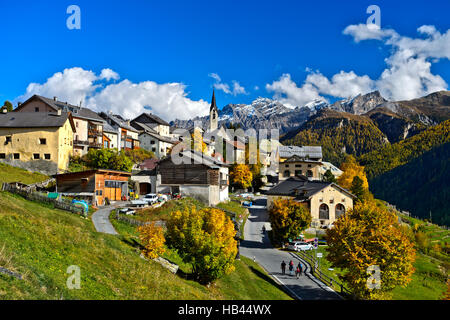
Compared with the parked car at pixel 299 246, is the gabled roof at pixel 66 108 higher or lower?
higher

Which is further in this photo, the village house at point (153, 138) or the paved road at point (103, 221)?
the village house at point (153, 138)

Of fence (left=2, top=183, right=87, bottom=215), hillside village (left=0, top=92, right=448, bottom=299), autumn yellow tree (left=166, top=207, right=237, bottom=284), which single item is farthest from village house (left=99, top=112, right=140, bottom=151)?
autumn yellow tree (left=166, top=207, right=237, bottom=284)

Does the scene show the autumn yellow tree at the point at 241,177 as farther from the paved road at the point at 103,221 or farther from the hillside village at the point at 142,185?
the paved road at the point at 103,221

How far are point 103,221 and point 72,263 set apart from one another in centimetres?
1709

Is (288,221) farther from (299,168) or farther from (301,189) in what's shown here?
(299,168)

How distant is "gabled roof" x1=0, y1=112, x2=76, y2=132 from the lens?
2238 inches

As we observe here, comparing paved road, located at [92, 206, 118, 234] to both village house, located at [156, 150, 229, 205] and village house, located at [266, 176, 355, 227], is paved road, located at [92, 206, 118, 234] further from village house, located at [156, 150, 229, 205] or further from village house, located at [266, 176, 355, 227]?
village house, located at [266, 176, 355, 227]

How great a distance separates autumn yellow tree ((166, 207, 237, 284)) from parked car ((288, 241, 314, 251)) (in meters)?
23.1

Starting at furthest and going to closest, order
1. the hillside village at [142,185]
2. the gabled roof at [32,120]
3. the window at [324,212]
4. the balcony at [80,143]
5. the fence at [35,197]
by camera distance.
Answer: the balcony at [80,143] → the window at [324,212] → the gabled roof at [32,120] → the hillside village at [142,185] → the fence at [35,197]

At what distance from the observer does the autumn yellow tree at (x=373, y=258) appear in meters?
27.9

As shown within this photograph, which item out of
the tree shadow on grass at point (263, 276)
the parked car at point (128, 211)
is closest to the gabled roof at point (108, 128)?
the parked car at point (128, 211)

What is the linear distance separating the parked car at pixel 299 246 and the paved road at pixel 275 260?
1.47 metres

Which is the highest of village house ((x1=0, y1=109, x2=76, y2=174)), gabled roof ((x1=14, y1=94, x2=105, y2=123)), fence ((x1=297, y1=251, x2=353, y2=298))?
gabled roof ((x1=14, y1=94, x2=105, y2=123))
